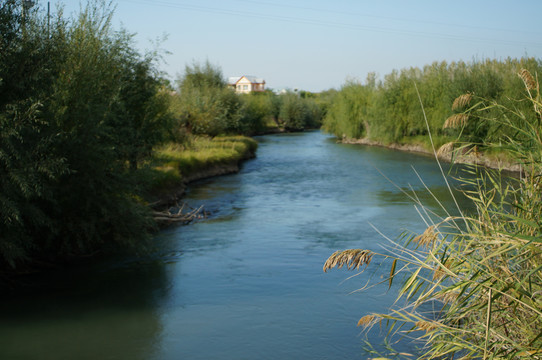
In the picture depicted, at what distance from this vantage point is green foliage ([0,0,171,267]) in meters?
9.39

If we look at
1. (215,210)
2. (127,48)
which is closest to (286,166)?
(215,210)

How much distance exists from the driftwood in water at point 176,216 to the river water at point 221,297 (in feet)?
1.27

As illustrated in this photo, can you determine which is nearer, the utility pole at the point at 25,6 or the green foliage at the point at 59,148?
the green foliage at the point at 59,148

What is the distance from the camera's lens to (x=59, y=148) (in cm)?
1066

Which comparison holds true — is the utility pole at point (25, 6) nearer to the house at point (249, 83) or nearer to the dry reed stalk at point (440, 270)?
the dry reed stalk at point (440, 270)

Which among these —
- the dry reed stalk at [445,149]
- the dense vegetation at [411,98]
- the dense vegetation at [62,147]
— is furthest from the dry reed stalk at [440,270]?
the dense vegetation at [411,98]

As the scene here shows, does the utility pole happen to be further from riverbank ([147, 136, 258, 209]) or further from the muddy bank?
riverbank ([147, 136, 258, 209])

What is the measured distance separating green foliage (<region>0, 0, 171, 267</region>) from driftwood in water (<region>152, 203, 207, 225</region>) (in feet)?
8.42

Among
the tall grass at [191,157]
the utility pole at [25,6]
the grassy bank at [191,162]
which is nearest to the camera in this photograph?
the utility pole at [25,6]

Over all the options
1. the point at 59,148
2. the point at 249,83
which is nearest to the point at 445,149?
the point at 59,148

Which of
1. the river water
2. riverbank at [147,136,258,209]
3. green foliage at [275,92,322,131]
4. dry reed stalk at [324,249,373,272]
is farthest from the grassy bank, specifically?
green foliage at [275,92,322,131]

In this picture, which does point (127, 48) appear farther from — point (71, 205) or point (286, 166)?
point (286, 166)

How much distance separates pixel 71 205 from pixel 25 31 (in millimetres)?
3531

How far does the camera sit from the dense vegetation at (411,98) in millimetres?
32938
